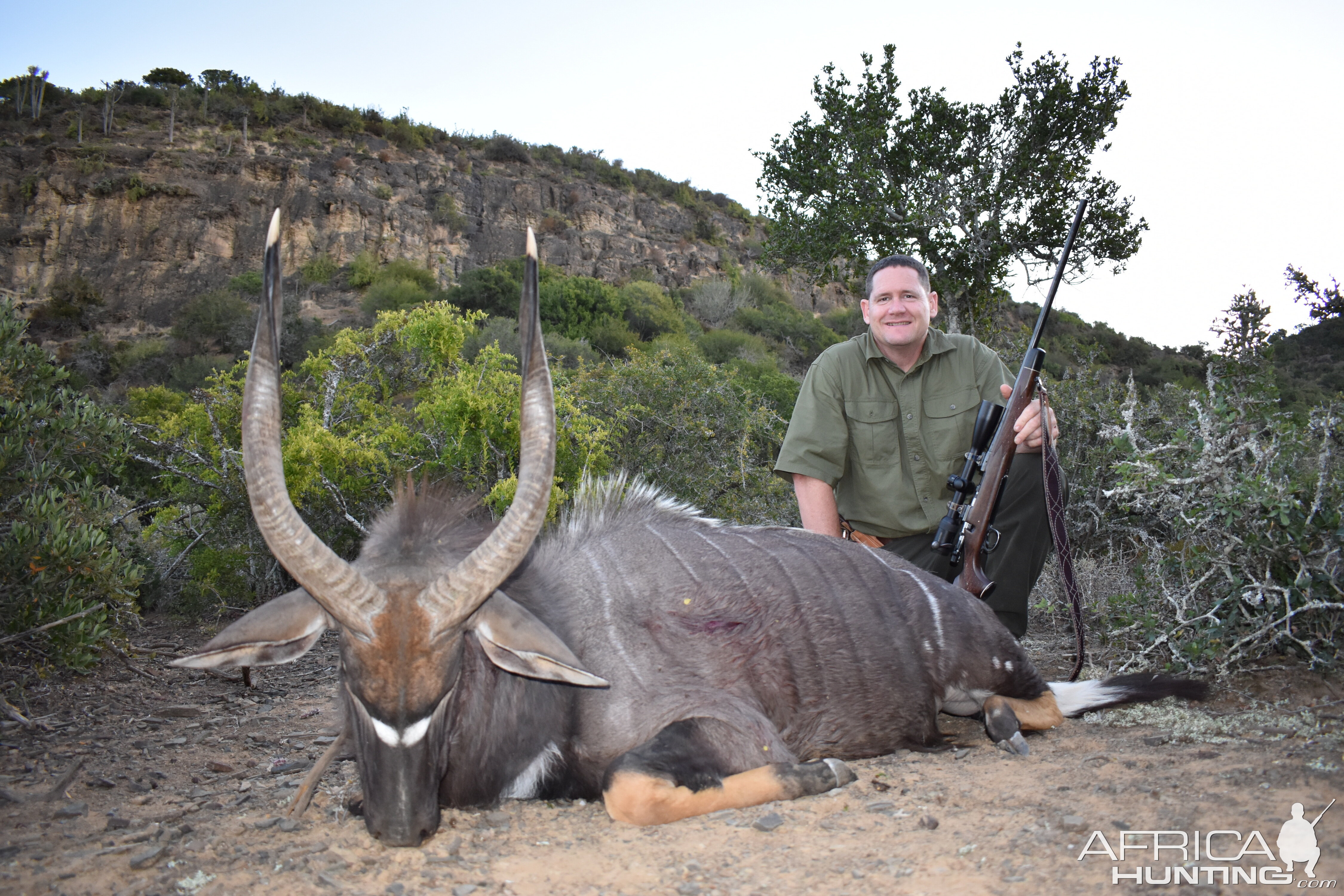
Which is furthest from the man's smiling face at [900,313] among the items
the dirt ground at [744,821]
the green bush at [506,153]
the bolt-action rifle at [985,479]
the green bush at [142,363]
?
the green bush at [506,153]

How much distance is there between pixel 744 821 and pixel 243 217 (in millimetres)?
33311

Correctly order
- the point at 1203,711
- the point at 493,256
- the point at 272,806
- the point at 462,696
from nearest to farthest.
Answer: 1. the point at 462,696
2. the point at 272,806
3. the point at 1203,711
4. the point at 493,256

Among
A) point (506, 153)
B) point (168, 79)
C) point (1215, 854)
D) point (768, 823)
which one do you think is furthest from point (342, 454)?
point (168, 79)

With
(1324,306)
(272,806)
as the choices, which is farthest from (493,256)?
(272,806)

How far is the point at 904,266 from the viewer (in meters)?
5.20

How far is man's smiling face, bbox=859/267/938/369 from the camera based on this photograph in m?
5.11

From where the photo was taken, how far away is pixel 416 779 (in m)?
2.57

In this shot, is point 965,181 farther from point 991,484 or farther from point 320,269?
point 320,269

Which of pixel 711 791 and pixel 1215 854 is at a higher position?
pixel 1215 854

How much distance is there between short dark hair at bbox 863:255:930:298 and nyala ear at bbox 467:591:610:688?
3.28 metres

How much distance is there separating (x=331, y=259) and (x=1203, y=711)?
1231 inches

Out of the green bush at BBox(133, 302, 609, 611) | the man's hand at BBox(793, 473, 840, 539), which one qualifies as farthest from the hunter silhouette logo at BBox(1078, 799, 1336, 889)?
the green bush at BBox(133, 302, 609, 611)

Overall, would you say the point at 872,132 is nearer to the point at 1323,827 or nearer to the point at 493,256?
the point at 1323,827

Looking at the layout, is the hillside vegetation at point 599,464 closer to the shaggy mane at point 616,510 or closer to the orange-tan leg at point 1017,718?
the orange-tan leg at point 1017,718
